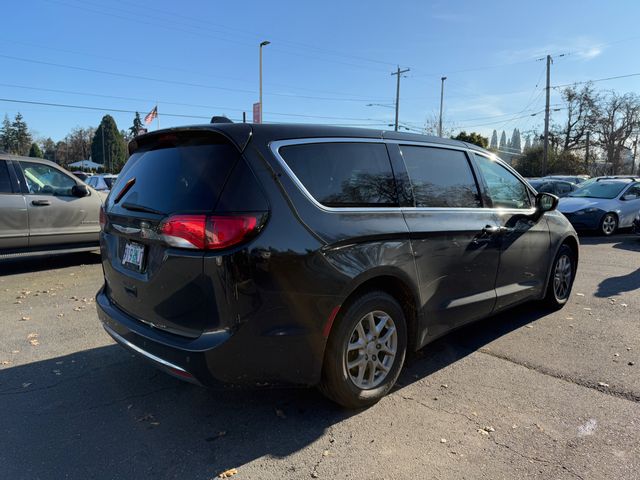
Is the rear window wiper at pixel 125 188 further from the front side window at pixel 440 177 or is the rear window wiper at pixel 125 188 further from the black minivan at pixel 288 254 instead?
the front side window at pixel 440 177

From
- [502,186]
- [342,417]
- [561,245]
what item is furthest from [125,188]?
[561,245]

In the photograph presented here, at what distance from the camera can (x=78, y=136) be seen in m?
90.4

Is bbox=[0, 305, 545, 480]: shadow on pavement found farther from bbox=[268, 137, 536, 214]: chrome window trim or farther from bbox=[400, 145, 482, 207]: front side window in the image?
bbox=[400, 145, 482, 207]: front side window

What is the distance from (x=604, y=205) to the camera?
12.6 meters

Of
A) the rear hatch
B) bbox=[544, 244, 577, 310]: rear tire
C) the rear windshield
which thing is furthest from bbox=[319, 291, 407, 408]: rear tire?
bbox=[544, 244, 577, 310]: rear tire

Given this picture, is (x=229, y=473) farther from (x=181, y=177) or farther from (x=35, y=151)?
(x=35, y=151)

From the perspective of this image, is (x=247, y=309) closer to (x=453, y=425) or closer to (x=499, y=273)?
(x=453, y=425)

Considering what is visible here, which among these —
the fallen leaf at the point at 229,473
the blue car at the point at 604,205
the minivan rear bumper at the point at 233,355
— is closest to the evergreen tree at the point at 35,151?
the blue car at the point at 604,205

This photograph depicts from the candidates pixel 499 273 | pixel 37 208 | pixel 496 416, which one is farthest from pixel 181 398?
pixel 37 208

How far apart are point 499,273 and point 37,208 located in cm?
687

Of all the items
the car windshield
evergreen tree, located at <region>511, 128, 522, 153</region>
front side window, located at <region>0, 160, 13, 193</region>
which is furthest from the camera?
evergreen tree, located at <region>511, 128, 522, 153</region>

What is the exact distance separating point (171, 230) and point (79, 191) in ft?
20.7

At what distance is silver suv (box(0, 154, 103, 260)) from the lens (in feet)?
23.5

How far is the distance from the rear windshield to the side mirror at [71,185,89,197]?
5333mm
